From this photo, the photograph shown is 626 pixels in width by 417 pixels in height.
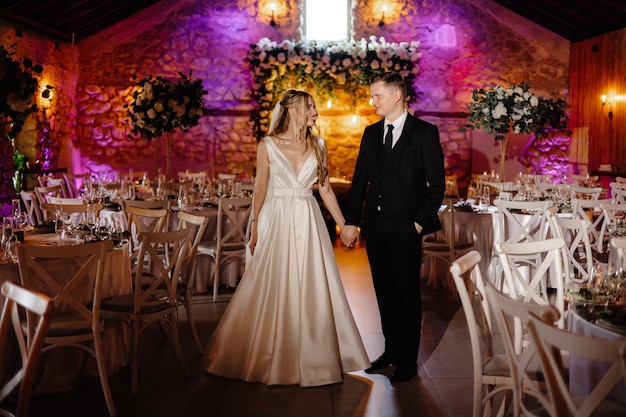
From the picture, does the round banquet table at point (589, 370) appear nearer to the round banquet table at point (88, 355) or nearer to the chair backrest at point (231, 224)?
the round banquet table at point (88, 355)

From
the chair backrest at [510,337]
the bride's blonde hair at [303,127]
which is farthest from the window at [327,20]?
the chair backrest at [510,337]

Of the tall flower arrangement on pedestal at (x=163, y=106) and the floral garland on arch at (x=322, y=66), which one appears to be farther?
the floral garland on arch at (x=322, y=66)

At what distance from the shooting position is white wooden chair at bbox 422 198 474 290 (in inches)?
242

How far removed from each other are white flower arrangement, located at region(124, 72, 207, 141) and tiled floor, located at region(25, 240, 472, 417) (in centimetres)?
361

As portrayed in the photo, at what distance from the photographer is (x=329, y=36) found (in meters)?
12.0

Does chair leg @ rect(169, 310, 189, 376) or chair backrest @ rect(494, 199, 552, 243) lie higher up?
chair backrest @ rect(494, 199, 552, 243)

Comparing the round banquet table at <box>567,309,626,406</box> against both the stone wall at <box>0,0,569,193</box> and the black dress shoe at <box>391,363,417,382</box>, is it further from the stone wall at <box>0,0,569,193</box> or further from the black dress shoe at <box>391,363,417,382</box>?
the stone wall at <box>0,0,569,193</box>

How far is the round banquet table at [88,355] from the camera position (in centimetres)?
377

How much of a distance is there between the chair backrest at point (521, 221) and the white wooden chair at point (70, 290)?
11.8ft

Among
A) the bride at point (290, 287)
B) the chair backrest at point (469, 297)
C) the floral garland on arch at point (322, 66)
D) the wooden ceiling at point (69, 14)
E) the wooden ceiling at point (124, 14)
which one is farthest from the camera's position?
the floral garland on arch at point (322, 66)

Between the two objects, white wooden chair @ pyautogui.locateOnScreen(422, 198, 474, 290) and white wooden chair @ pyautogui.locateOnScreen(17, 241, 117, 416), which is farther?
white wooden chair @ pyautogui.locateOnScreen(422, 198, 474, 290)

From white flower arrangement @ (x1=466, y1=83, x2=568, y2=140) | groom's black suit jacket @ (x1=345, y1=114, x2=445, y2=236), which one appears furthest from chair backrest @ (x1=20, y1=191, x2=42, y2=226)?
white flower arrangement @ (x1=466, y1=83, x2=568, y2=140)

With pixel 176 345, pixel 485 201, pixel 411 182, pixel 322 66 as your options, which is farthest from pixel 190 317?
pixel 322 66

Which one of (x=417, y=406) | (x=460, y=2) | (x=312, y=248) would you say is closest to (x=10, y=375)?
(x=312, y=248)
